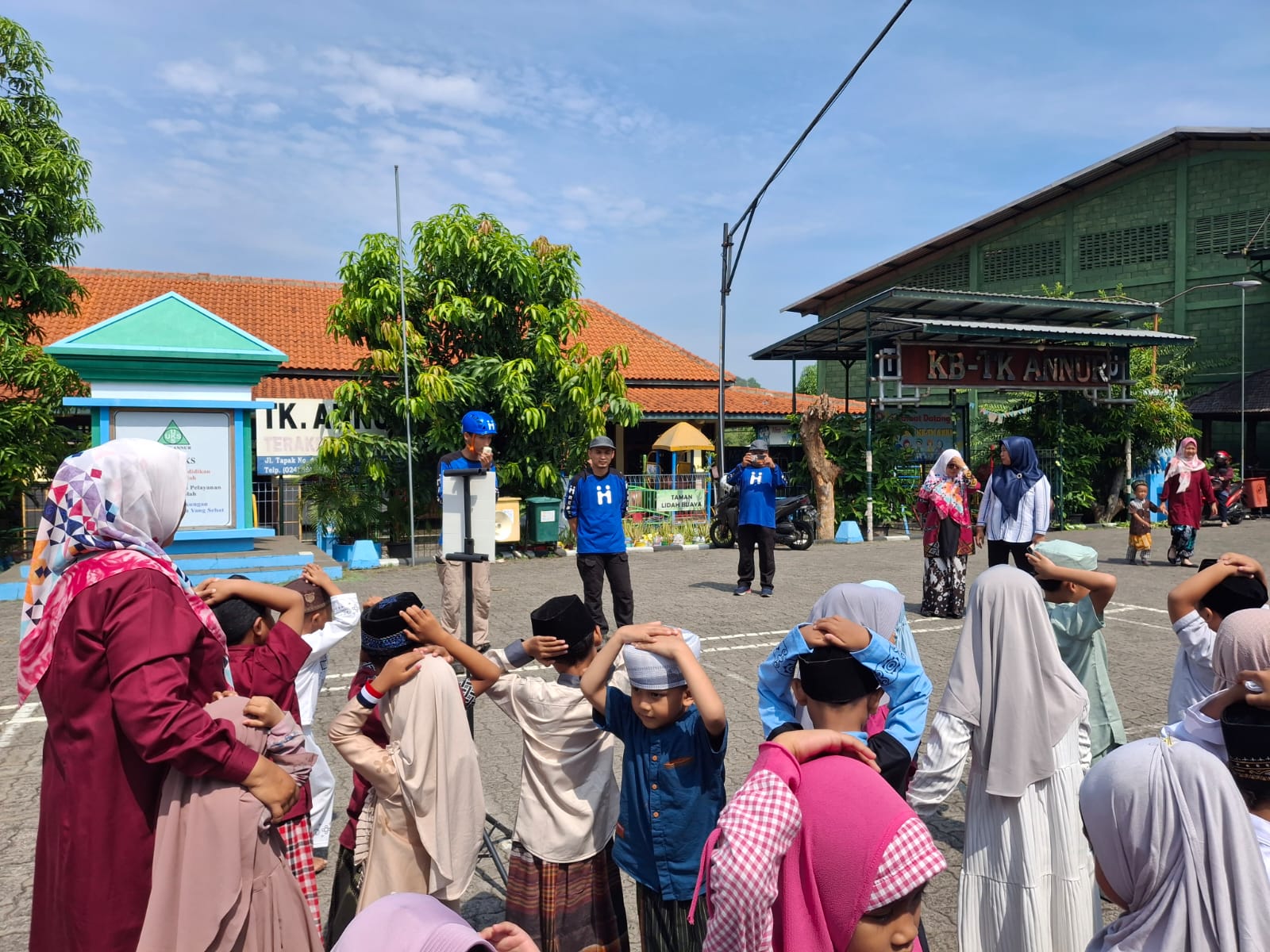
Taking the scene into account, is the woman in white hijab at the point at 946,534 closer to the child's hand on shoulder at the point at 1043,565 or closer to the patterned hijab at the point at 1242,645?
the child's hand on shoulder at the point at 1043,565

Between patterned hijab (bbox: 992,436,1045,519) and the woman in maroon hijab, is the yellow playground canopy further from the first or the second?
the woman in maroon hijab

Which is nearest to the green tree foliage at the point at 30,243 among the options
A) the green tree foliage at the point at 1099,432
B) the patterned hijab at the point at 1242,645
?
the patterned hijab at the point at 1242,645

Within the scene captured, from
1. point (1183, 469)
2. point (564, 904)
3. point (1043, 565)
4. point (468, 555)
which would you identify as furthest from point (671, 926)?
point (1183, 469)

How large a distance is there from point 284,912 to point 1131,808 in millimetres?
1913

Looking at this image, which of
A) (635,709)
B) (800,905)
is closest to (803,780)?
(800,905)

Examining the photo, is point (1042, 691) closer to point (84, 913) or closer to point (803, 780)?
point (803, 780)

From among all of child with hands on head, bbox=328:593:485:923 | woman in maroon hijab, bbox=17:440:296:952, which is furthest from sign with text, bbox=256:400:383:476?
woman in maroon hijab, bbox=17:440:296:952

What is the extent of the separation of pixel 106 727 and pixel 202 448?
39.5ft

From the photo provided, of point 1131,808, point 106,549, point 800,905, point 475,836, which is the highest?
point 106,549

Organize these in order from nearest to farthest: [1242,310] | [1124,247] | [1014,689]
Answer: [1014,689] → [1242,310] → [1124,247]

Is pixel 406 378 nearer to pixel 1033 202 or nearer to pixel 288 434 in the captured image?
pixel 288 434

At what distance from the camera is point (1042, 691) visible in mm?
2822

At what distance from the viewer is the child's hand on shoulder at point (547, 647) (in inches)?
120

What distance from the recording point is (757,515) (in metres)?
11.2
